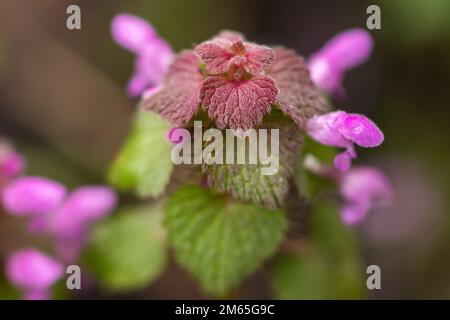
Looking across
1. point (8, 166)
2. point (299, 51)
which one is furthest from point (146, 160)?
point (299, 51)

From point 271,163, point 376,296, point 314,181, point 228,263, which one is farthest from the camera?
point 376,296

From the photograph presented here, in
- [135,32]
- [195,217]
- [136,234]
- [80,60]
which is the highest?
[80,60]

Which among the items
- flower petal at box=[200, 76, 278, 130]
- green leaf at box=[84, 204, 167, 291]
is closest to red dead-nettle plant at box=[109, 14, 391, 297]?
→ flower petal at box=[200, 76, 278, 130]

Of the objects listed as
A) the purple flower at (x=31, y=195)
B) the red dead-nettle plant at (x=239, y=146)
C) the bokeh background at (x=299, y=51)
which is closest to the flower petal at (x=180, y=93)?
the red dead-nettle plant at (x=239, y=146)

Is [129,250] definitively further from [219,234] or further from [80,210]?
[219,234]

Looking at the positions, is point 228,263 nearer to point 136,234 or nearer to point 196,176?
point 196,176

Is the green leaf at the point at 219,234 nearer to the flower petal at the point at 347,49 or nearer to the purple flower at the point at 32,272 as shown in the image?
the flower petal at the point at 347,49
